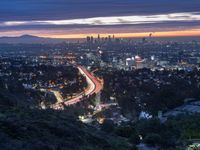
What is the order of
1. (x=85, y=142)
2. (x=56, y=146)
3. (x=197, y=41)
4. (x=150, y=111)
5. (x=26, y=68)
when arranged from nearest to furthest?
(x=56, y=146) → (x=85, y=142) → (x=150, y=111) → (x=26, y=68) → (x=197, y=41)

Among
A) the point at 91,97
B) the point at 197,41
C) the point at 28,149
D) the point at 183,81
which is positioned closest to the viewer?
the point at 28,149

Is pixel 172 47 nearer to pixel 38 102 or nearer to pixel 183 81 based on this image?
pixel 183 81

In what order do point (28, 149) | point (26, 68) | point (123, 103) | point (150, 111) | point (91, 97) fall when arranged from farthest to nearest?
point (26, 68) < point (91, 97) < point (123, 103) < point (150, 111) < point (28, 149)

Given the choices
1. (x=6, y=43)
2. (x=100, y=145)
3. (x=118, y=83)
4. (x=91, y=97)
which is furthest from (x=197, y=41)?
(x=100, y=145)

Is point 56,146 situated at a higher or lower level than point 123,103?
higher

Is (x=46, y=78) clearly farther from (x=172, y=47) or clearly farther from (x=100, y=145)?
(x=172, y=47)

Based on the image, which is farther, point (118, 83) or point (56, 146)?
point (118, 83)

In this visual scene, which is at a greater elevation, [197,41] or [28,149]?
[28,149]

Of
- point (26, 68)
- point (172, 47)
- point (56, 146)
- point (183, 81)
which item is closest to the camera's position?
point (56, 146)

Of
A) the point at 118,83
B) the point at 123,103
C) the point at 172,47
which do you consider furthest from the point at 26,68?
the point at 172,47
